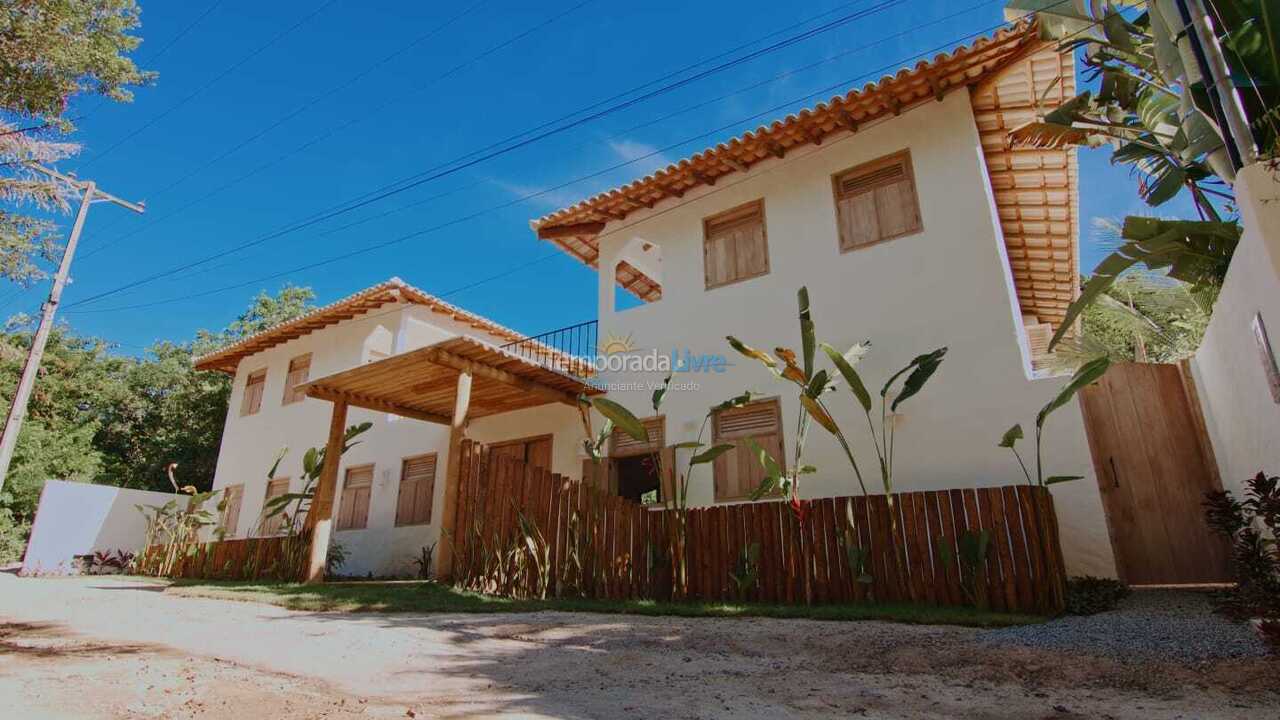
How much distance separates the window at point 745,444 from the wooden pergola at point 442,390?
240cm

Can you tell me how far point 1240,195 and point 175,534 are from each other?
15540mm

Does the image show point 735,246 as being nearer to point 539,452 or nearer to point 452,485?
point 539,452

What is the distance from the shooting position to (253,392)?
52.9 ft

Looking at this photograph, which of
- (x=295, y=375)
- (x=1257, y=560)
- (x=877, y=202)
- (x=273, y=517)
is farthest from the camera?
(x=295, y=375)

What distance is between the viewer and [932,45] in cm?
803

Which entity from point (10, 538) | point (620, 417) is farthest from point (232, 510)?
point (620, 417)

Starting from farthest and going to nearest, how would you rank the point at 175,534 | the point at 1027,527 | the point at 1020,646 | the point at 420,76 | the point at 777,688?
the point at 175,534, the point at 420,76, the point at 1027,527, the point at 1020,646, the point at 777,688

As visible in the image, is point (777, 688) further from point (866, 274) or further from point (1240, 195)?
point (866, 274)

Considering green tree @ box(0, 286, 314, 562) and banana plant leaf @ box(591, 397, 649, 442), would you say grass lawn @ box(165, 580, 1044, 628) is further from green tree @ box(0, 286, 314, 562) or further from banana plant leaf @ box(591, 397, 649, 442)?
green tree @ box(0, 286, 314, 562)

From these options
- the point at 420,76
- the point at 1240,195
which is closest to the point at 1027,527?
the point at 1240,195

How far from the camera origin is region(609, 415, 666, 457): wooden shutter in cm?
952

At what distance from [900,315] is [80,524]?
1743 centimetres

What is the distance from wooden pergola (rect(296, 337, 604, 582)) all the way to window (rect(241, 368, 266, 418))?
693 centimetres

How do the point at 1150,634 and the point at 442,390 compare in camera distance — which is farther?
the point at 442,390
